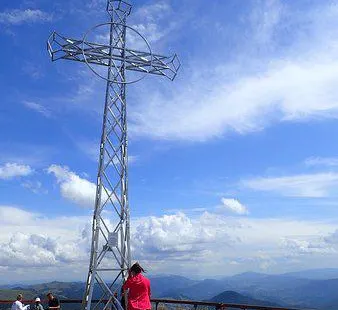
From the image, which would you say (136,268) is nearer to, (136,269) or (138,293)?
(136,269)

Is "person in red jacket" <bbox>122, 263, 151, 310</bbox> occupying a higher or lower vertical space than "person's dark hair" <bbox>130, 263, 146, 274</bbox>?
lower

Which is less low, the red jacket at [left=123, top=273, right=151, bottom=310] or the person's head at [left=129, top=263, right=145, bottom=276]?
the person's head at [left=129, top=263, right=145, bottom=276]

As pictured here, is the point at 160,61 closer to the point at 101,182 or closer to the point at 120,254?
the point at 101,182

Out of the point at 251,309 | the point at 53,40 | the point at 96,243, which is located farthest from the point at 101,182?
the point at 251,309

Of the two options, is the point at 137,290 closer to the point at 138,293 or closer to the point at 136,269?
the point at 138,293

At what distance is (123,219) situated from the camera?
16.5m

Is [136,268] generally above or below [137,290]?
above

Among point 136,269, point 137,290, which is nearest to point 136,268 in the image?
point 136,269

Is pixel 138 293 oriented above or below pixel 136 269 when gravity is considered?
below

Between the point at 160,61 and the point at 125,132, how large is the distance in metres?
3.50

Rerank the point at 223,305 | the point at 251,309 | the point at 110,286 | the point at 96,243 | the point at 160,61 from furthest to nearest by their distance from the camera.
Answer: the point at 160,61
the point at 110,286
the point at 96,243
the point at 223,305
the point at 251,309

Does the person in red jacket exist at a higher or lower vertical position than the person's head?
lower

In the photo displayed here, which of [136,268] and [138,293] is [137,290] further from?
[136,268]

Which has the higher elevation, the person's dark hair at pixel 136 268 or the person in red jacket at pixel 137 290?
the person's dark hair at pixel 136 268
